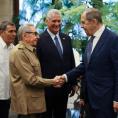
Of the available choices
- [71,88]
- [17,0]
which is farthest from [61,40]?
[17,0]

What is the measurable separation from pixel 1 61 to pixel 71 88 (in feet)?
2.88

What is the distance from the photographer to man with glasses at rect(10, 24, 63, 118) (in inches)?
156

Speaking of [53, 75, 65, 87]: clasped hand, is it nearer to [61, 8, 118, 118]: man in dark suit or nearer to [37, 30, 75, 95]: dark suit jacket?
[37, 30, 75, 95]: dark suit jacket

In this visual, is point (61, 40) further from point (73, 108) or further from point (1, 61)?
point (73, 108)

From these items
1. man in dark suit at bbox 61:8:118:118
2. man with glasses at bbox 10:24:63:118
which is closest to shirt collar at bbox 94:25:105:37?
man in dark suit at bbox 61:8:118:118

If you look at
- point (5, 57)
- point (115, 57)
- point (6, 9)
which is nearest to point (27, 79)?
point (5, 57)

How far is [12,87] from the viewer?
4043mm

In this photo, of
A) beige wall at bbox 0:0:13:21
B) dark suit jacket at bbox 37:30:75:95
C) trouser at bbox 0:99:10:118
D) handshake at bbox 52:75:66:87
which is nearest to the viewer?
handshake at bbox 52:75:66:87

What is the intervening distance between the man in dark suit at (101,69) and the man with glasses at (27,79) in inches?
20.9

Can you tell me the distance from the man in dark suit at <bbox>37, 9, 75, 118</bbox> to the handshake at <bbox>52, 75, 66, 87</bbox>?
5.6 inches

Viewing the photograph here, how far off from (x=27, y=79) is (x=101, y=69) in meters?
0.75

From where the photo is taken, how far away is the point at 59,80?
13.9 feet

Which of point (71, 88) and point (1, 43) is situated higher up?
point (1, 43)

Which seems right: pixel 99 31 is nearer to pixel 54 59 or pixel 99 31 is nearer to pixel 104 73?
pixel 104 73
